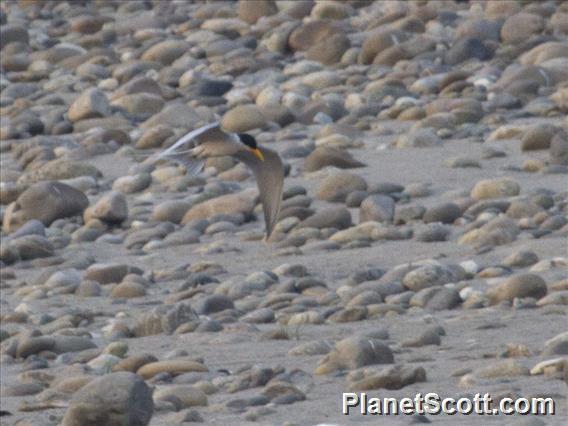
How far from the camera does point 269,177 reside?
642 cm

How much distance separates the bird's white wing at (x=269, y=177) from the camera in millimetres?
→ 6383

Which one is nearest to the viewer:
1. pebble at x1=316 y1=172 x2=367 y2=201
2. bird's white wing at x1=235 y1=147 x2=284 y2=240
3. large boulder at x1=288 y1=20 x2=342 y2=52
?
bird's white wing at x1=235 y1=147 x2=284 y2=240

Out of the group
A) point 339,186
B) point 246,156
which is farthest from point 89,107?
point 246,156

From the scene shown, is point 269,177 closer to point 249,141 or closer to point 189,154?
point 249,141

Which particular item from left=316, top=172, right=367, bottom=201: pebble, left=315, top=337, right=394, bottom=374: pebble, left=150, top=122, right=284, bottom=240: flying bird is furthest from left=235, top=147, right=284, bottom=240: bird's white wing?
left=316, top=172, right=367, bottom=201: pebble

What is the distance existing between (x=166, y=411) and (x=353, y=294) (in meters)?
1.61

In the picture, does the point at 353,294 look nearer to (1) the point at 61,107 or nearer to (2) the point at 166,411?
(2) the point at 166,411

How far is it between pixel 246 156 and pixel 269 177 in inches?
4.6

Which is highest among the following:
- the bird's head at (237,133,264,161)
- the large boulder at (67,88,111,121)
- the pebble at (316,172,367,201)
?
the bird's head at (237,133,264,161)

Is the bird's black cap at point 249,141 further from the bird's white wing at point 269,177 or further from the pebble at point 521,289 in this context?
the pebble at point 521,289

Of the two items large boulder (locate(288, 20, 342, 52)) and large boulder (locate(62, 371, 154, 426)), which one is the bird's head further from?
large boulder (locate(288, 20, 342, 52))

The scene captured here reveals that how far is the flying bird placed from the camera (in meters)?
6.11

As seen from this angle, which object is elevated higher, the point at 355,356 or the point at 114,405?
the point at 114,405

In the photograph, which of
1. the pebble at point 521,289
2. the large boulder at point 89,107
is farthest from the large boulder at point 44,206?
the pebble at point 521,289
